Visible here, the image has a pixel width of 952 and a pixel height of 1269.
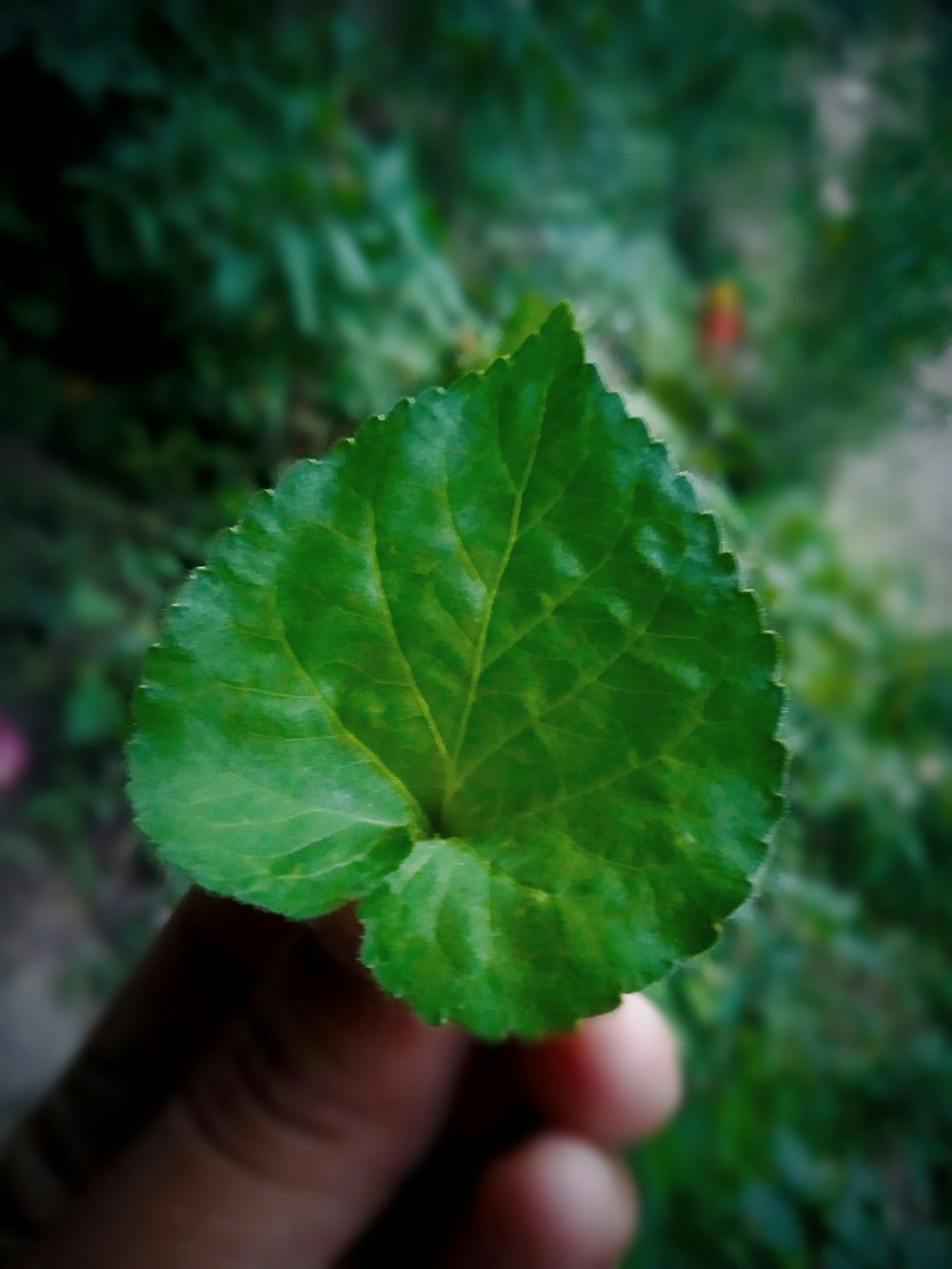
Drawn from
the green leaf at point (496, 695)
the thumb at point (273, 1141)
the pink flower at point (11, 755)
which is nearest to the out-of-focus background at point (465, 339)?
the pink flower at point (11, 755)

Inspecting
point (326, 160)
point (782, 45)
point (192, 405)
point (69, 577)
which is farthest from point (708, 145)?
point (69, 577)

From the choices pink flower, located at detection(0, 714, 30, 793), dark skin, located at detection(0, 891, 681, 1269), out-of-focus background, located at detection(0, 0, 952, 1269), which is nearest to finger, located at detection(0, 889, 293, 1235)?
dark skin, located at detection(0, 891, 681, 1269)

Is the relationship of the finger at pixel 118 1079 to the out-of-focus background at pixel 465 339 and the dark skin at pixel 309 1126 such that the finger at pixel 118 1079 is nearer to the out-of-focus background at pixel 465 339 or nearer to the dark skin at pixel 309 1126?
the dark skin at pixel 309 1126

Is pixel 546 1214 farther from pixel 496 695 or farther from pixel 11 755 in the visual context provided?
pixel 11 755

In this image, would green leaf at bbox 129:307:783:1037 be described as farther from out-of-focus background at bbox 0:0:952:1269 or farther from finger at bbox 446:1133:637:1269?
out-of-focus background at bbox 0:0:952:1269

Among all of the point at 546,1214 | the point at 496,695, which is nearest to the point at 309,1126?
the point at 546,1214

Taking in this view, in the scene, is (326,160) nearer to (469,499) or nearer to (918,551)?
(918,551)
